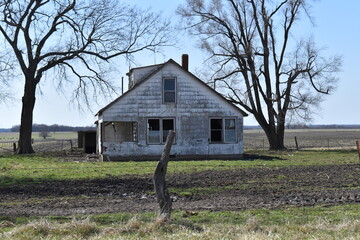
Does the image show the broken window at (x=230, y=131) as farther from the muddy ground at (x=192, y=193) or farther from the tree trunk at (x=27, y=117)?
the tree trunk at (x=27, y=117)

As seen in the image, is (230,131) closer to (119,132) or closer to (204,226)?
(119,132)

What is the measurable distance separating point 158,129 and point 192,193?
17490mm

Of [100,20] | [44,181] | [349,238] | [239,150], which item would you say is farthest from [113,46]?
[349,238]

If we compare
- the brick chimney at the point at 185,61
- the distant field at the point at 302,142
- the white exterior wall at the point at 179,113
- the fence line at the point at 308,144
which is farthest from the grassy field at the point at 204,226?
the distant field at the point at 302,142

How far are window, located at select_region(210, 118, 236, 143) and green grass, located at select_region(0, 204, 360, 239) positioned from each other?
22451 mm

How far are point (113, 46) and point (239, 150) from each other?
12.9 meters

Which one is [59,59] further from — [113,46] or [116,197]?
[116,197]

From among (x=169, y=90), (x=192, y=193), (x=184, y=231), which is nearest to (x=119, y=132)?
(x=169, y=90)

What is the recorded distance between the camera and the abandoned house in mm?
32062

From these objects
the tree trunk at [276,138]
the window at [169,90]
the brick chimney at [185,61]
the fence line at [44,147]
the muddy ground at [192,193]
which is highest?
the brick chimney at [185,61]

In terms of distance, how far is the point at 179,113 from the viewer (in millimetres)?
32750

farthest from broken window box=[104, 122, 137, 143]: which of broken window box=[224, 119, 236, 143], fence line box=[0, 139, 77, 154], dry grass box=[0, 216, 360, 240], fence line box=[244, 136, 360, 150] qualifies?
dry grass box=[0, 216, 360, 240]

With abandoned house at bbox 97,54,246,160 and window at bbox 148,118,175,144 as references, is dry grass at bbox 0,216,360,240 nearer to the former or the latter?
abandoned house at bbox 97,54,246,160

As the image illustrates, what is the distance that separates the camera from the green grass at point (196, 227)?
8.87 metres
